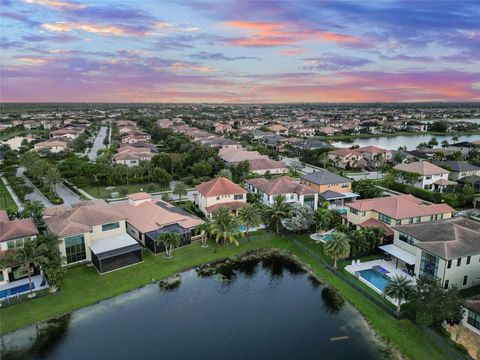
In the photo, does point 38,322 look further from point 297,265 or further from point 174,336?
point 297,265

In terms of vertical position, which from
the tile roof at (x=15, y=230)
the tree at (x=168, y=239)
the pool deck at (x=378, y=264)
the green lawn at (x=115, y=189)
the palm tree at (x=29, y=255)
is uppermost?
the tile roof at (x=15, y=230)

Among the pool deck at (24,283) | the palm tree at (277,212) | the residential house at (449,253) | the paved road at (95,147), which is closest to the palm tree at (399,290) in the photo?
the residential house at (449,253)

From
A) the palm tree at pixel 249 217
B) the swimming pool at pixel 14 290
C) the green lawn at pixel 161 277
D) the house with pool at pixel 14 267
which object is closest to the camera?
the green lawn at pixel 161 277

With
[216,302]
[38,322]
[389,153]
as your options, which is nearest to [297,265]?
[216,302]

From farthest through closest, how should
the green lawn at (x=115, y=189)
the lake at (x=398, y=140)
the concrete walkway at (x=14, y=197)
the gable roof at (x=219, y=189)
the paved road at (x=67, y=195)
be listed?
the lake at (x=398, y=140)
the green lawn at (x=115, y=189)
the paved road at (x=67, y=195)
the concrete walkway at (x=14, y=197)
the gable roof at (x=219, y=189)

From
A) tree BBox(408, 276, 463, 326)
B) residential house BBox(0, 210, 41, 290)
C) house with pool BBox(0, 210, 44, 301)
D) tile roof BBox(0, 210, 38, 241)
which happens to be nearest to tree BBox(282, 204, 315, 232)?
tree BBox(408, 276, 463, 326)

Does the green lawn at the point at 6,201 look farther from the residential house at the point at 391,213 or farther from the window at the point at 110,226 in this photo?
the residential house at the point at 391,213

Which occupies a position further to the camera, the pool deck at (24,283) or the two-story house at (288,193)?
the two-story house at (288,193)
